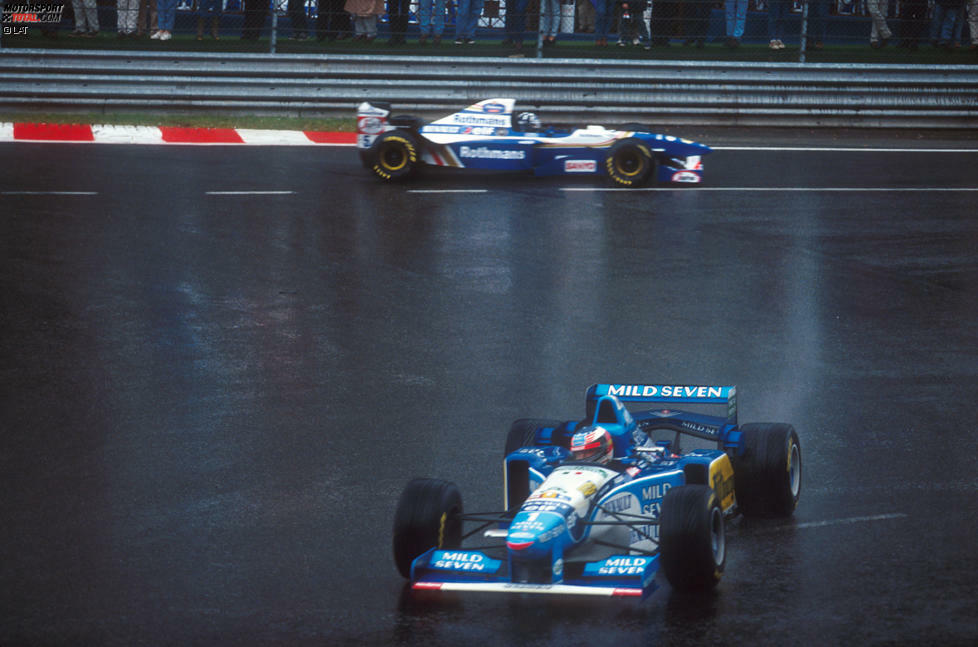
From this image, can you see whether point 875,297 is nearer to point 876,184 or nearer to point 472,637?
point 876,184

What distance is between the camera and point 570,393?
340 inches

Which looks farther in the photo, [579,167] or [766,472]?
[579,167]

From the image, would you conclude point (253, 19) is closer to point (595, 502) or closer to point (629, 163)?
point (629, 163)

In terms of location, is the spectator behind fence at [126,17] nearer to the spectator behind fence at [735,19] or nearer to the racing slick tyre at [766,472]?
the spectator behind fence at [735,19]

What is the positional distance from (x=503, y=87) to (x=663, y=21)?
2.85m

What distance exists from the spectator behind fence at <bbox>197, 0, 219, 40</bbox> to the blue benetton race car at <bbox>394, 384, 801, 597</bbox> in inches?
567

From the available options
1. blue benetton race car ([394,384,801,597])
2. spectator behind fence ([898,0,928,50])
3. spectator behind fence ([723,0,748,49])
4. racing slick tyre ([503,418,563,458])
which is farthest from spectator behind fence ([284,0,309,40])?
racing slick tyre ([503,418,563,458])

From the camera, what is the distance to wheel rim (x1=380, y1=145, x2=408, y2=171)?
16.0m

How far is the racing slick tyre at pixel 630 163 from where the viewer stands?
1577 cm

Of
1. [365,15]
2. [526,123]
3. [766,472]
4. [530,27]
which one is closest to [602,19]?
[530,27]

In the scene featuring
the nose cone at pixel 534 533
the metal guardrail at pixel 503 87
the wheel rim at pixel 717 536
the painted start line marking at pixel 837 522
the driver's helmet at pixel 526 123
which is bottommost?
the painted start line marking at pixel 837 522

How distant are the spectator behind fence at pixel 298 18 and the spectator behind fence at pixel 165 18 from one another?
5.91 ft

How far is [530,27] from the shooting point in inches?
803

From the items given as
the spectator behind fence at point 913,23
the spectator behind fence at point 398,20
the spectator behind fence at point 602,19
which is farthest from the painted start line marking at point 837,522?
the spectator behind fence at point 913,23
